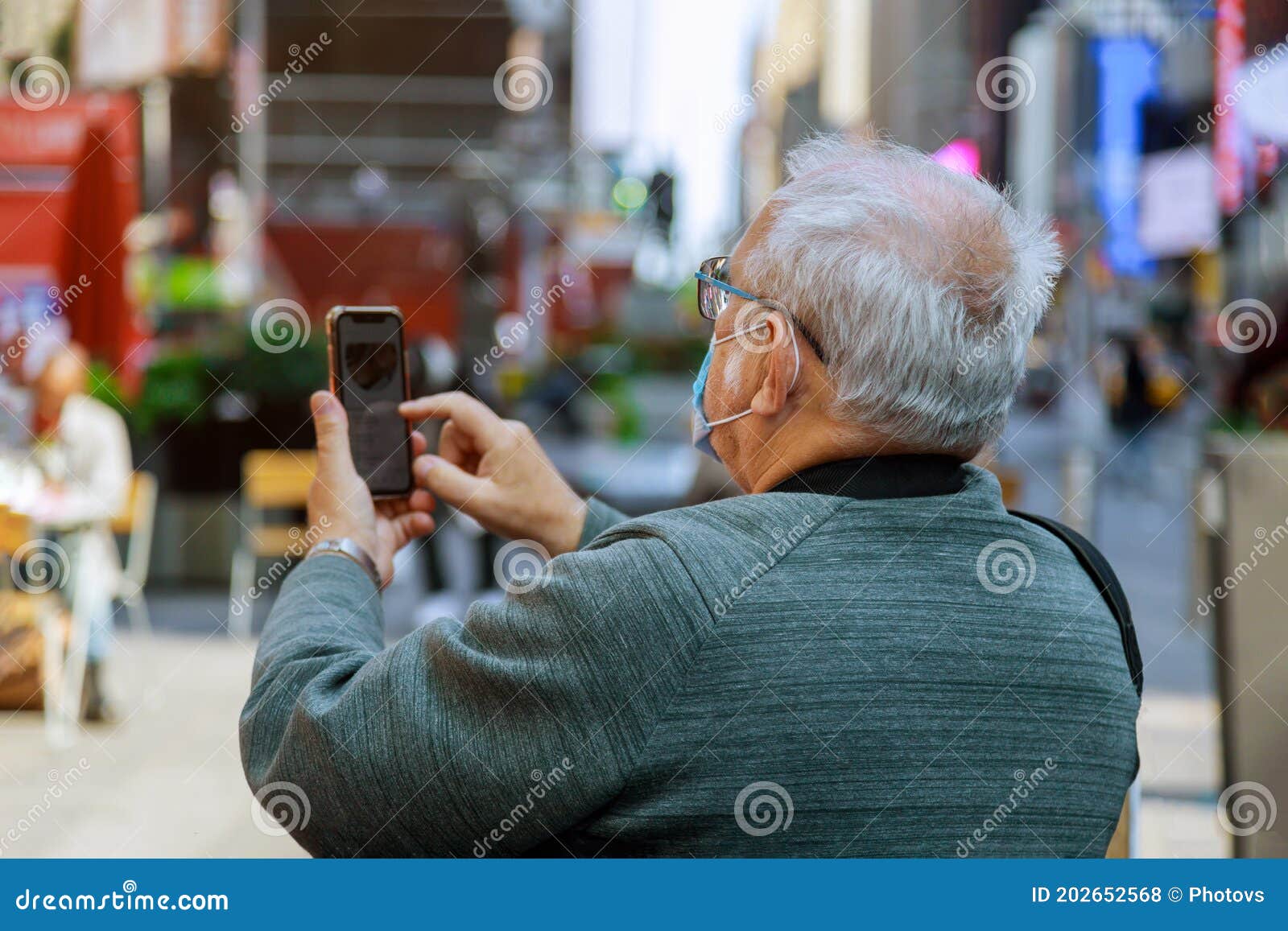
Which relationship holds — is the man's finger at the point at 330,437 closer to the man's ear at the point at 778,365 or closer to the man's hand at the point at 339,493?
the man's hand at the point at 339,493

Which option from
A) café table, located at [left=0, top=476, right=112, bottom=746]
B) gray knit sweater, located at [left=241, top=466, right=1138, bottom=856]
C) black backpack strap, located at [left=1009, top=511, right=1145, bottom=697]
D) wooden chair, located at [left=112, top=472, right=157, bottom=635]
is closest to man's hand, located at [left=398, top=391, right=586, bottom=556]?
gray knit sweater, located at [left=241, top=466, right=1138, bottom=856]

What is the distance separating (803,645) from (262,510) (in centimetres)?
701

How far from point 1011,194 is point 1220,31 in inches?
330

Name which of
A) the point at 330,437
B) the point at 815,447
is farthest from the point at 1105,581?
the point at 330,437

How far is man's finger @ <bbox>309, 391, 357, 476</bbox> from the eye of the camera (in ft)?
5.31


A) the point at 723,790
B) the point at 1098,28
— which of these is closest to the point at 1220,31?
the point at 1098,28

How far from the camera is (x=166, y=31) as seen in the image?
790cm

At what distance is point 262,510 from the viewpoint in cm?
789

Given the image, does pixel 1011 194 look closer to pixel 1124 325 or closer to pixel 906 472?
pixel 906 472

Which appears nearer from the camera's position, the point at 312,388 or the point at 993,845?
the point at 993,845

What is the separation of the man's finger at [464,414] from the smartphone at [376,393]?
0.03 m

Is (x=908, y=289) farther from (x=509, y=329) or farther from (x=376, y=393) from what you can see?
(x=509, y=329)

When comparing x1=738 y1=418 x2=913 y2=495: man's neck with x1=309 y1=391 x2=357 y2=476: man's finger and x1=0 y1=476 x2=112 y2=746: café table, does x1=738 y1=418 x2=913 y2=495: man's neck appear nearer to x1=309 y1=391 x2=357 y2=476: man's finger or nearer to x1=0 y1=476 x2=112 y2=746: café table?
x1=309 y1=391 x2=357 y2=476: man's finger

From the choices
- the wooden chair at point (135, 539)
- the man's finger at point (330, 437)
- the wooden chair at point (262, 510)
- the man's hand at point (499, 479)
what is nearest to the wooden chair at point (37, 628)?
the wooden chair at point (135, 539)
